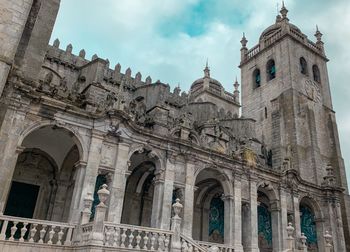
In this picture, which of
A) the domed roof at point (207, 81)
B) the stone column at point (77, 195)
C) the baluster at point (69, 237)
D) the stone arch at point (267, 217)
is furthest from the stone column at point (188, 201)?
the domed roof at point (207, 81)

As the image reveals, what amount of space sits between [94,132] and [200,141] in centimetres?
699

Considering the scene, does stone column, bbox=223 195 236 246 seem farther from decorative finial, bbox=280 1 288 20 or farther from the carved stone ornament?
decorative finial, bbox=280 1 288 20

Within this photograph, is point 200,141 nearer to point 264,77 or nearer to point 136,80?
point 136,80

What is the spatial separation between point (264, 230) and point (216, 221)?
10.7 ft

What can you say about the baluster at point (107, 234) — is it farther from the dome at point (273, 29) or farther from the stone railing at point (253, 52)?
the stone railing at point (253, 52)

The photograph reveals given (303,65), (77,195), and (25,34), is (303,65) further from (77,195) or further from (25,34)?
(77,195)

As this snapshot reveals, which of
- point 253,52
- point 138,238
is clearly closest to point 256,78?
point 253,52

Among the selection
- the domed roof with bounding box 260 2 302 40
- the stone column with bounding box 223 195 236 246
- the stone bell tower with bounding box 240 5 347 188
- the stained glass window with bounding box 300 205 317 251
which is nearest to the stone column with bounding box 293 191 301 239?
the stained glass window with bounding box 300 205 317 251

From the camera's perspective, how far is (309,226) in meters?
22.9

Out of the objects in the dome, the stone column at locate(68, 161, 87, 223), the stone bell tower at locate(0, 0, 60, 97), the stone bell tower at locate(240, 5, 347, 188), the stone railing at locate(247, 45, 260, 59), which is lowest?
the stone column at locate(68, 161, 87, 223)

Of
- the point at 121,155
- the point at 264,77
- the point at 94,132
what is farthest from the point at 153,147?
the point at 264,77

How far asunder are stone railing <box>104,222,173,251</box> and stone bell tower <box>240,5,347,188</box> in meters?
16.1

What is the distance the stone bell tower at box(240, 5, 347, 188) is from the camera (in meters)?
27.5

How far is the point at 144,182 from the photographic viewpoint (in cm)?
1923
